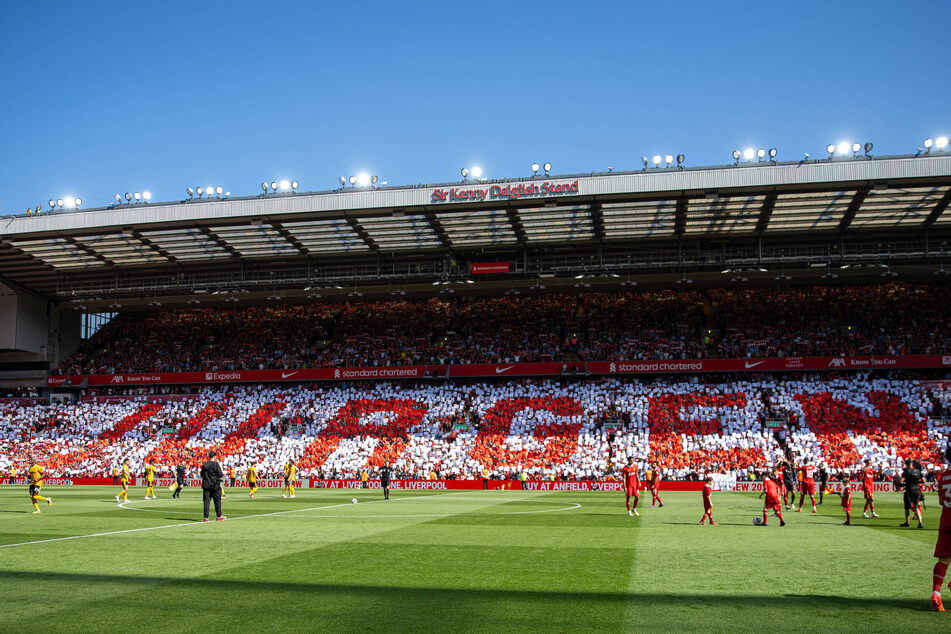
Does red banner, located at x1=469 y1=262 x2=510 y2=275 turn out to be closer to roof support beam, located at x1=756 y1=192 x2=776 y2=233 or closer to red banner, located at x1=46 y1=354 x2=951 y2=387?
red banner, located at x1=46 y1=354 x2=951 y2=387

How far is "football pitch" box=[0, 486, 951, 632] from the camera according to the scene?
8.99 meters

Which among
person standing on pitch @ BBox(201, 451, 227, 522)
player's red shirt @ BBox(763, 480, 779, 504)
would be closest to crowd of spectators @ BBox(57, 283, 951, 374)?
player's red shirt @ BBox(763, 480, 779, 504)

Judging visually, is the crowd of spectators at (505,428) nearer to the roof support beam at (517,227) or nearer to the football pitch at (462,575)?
the roof support beam at (517,227)

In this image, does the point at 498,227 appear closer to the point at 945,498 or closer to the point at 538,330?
the point at 538,330

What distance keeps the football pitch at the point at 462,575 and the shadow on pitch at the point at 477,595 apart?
0.04 metres

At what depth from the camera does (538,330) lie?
60.3 metres

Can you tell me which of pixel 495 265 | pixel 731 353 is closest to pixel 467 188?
pixel 495 265

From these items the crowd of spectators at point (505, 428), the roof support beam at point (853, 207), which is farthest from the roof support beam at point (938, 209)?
the crowd of spectators at point (505, 428)

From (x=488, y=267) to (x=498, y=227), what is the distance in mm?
4833

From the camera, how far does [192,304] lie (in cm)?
6544

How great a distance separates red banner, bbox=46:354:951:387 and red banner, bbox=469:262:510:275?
7.62m

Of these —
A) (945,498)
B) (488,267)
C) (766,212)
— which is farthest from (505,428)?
(945,498)

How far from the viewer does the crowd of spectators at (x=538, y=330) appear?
55.2m

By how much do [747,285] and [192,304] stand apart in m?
46.8
